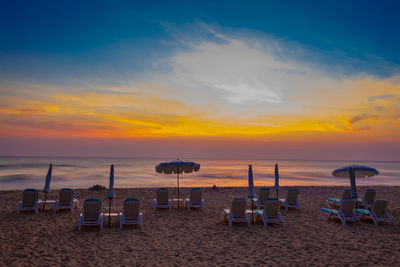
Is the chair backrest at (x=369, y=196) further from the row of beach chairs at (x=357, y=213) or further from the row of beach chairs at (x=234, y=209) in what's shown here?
the row of beach chairs at (x=357, y=213)

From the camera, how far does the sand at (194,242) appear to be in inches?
213

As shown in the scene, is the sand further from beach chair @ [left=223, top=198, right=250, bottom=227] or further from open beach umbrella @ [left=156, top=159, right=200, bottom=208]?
open beach umbrella @ [left=156, top=159, right=200, bottom=208]

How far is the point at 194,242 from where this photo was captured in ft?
21.8

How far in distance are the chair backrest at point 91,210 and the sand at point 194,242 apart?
0.36 m

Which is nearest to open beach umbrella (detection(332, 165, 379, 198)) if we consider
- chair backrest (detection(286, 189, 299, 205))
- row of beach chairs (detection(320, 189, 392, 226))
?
row of beach chairs (detection(320, 189, 392, 226))

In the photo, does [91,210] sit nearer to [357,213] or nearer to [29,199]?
[29,199]

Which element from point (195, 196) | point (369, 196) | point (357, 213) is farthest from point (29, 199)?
point (369, 196)

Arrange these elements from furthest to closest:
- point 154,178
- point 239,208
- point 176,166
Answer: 1. point 154,178
2. point 176,166
3. point 239,208

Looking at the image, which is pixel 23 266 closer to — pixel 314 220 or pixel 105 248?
pixel 105 248

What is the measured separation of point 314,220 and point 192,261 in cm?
529

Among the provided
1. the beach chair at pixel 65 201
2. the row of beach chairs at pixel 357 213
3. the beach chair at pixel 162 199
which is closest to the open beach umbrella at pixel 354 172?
the row of beach chairs at pixel 357 213

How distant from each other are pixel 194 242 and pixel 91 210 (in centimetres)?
314

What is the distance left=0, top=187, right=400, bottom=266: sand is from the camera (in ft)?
17.7

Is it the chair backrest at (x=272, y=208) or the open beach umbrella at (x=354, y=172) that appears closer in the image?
the chair backrest at (x=272, y=208)
